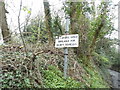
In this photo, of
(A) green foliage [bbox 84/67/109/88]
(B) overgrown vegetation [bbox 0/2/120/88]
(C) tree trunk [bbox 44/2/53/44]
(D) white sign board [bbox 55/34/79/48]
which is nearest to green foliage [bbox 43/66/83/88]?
(B) overgrown vegetation [bbox 0/2/120/88]

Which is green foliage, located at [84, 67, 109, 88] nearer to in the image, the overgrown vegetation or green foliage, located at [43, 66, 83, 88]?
the overgrown vegetation

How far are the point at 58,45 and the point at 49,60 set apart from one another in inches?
27.8

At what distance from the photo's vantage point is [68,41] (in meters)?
3.21

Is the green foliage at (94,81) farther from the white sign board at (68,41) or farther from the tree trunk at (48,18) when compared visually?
the tree trunk at (48,18)

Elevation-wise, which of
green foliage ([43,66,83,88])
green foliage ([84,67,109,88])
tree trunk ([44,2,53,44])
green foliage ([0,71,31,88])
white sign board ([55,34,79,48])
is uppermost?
tree trunk ([44,2,53,44])

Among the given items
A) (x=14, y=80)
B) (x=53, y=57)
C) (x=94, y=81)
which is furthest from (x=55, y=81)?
(x=94, y=81)

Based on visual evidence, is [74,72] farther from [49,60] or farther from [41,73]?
[41,73]

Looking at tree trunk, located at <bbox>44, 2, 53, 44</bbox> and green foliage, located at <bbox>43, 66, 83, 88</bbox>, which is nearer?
green foliage, located at <bbox>43, 66, 83, 88</bbox>

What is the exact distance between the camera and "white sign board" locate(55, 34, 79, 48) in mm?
3118

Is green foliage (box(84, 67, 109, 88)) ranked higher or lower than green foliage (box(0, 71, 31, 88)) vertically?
lower

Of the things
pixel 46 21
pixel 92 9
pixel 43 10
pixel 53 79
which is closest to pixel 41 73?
pixel 53 79

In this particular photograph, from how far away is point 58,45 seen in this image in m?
3.33

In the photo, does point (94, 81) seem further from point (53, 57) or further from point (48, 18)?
point (48, 18)

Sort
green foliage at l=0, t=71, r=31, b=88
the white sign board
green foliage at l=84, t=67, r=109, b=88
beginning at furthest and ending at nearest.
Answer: green foliage at l=84, t=67, r=109, b=88, the white sign board, green foliage at l=0, t=71, r=31, b=88
